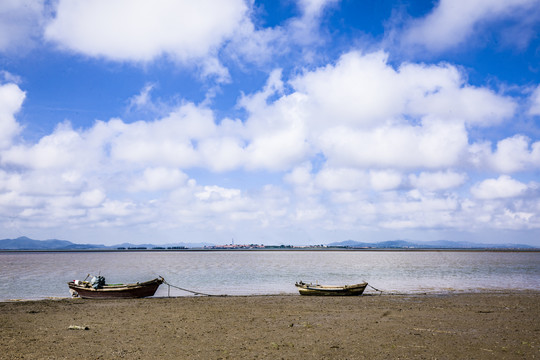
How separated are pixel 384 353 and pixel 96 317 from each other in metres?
17.3

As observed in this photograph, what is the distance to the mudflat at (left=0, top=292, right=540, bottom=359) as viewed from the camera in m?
14.6

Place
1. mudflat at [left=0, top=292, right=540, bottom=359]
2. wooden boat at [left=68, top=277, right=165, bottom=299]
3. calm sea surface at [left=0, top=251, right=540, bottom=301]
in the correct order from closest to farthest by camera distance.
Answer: mudflat at [left=0, top=292, right=540, bottom=359], wooden boat at [left=68, top=277, right=165, bottom=299], calm sea surface at [left=0, top=251, right=540, bottom=301]

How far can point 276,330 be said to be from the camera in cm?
1867

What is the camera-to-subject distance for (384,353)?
46.9 ft

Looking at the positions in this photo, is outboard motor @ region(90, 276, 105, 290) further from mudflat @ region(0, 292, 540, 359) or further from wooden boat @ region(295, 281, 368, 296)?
wooden boat @ region(295, 281, 368, 296)

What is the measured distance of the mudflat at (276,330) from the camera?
1464 centimetres

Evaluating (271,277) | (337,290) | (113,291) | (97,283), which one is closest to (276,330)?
(337,290)

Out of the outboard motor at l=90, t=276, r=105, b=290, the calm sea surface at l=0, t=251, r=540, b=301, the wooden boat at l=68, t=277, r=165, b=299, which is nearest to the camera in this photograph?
the wooden boat at l=68, t=277, r=165, b=299

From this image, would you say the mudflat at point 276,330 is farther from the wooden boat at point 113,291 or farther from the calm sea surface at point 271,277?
the calm sea surface at point 271,277

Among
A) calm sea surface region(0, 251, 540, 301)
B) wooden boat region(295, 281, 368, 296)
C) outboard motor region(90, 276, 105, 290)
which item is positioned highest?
outboard motor region(90, 276, 105, 290)

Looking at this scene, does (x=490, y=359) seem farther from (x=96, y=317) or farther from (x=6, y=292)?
(x=6, y=292)

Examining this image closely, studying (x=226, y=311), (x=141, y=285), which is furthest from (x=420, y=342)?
(x=141, y=285)

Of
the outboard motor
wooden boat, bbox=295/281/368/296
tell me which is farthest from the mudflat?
the outboard motor

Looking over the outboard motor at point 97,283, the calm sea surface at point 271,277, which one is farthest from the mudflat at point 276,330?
the calm sea surface at point 271,277
